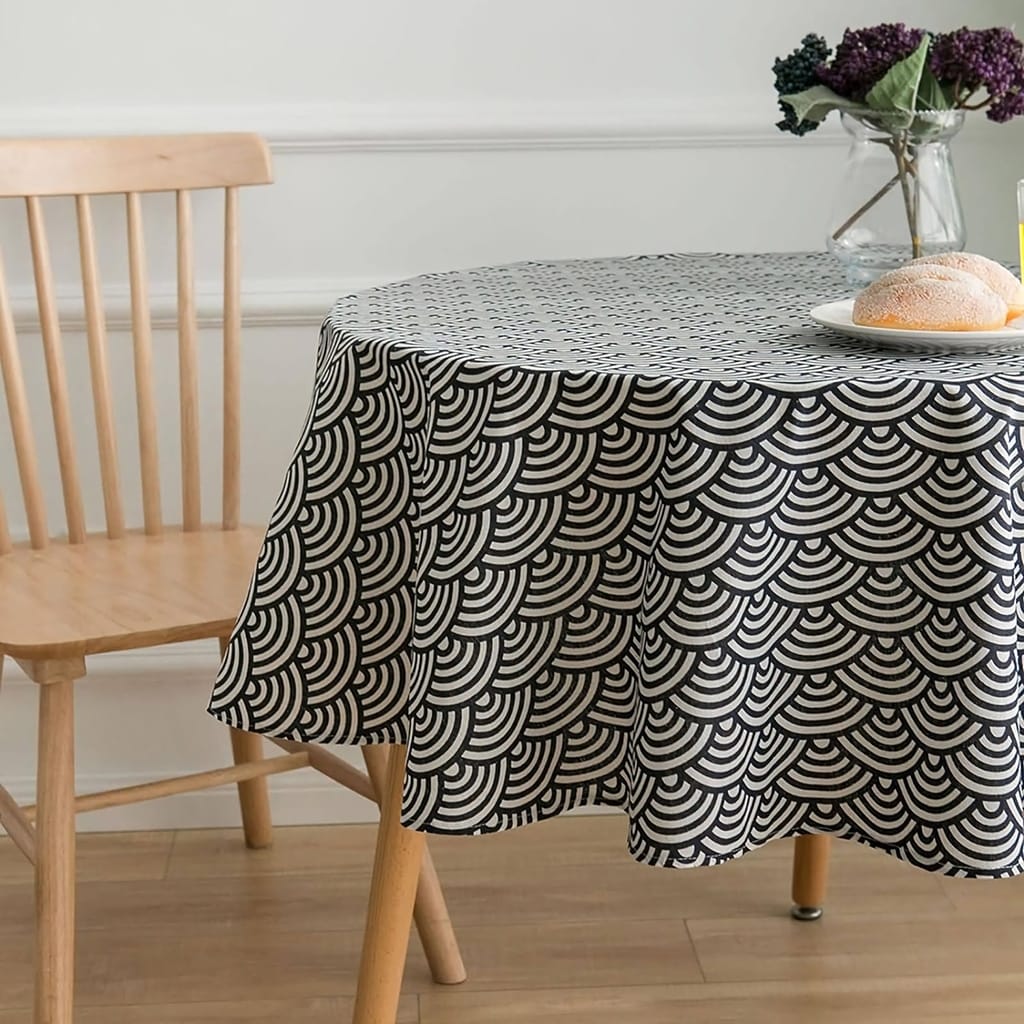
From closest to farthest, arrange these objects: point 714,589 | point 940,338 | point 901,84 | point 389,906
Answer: point 714,589, point 940,338, point 389,906, point 901,84

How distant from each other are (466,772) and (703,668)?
0.20m

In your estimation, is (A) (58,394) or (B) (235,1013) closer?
(B) (235,1013)

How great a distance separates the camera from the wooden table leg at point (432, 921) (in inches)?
66.2

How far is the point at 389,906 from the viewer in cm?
128

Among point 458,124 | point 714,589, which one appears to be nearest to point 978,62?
point 714,589

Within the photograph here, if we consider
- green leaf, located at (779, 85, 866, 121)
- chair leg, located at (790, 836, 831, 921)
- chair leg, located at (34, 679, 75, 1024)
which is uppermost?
green leaf, located at (779, 85, 866, 121)

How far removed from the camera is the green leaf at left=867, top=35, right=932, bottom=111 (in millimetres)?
1389

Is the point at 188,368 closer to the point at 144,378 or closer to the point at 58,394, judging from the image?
the point at 144,378

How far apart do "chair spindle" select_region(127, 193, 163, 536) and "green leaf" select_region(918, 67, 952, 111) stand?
0.97 meters

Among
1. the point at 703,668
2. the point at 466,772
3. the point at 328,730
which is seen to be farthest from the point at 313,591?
the point at 703,668

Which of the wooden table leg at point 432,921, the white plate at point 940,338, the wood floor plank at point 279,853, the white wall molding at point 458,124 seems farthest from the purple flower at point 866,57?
the wood floor plank at point 279,853

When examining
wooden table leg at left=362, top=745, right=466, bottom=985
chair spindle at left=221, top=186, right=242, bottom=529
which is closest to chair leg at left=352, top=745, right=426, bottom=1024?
wooden table leg at left=362, top=745, right=466, bottom=985

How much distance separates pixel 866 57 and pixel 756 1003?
104 centimetres

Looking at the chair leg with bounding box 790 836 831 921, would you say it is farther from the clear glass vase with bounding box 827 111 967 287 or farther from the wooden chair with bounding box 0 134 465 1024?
the clear glass vase with bounding box 827 111 967 287
